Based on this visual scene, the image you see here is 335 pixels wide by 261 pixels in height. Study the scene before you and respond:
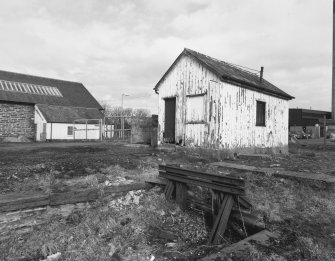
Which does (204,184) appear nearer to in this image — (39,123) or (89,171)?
(89,171)

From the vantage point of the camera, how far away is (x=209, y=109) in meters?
11.4

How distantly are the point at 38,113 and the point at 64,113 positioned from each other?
2566mm

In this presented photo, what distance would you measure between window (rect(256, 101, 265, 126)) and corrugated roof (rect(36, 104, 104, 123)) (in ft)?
69.5

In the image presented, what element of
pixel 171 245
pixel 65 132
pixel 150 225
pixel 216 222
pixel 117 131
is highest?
pixel 117 131

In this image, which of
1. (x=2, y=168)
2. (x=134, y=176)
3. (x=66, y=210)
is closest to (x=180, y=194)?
(x=134, y=176)

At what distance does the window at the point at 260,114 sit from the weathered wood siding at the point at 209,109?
0.23 m

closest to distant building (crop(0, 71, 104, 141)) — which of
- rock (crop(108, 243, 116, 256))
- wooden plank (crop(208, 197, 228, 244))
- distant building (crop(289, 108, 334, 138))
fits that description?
wooden plank (crop(208, 197, 228, 244))

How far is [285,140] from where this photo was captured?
16016mm

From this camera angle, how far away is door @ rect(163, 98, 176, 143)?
42.3 ft

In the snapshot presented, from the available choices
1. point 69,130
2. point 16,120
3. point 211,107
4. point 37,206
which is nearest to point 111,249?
point 37,206

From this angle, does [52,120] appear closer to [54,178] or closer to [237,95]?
[237,95]

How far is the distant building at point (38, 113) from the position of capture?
2766cm

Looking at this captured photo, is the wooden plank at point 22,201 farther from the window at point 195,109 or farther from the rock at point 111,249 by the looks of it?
the window at point 195,109

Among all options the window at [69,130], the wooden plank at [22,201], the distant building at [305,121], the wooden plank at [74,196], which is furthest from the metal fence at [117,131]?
the distant building at [305,121]
